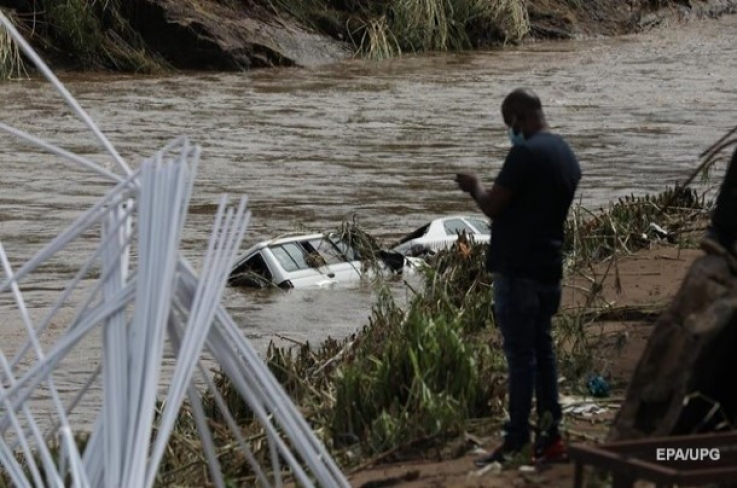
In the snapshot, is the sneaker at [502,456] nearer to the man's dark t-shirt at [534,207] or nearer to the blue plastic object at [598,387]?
the man's dark t-shirt at [534,207]

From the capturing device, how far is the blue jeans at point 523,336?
22.5 feet

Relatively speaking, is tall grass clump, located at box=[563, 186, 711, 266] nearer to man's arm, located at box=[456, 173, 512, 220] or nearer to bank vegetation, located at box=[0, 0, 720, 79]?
man's arm, located at box=[456, 173, 512, 220]

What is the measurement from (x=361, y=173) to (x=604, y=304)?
18.2 m

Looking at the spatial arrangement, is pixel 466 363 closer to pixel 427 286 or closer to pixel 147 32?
pixel 427 286

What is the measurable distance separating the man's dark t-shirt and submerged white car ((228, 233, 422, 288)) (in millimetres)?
12217

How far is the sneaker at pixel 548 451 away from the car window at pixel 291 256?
12.8m

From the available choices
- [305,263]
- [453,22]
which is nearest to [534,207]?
[305,263]

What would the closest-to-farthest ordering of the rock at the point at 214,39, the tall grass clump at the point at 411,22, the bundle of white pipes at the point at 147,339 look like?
1. the bundle of white pipes at the point at 147,339
2. the rock at the point at 214,39
3. the tall grass clump at the point at 411,22

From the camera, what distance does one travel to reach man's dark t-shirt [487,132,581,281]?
22.3 feet

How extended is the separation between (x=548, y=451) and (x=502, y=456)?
195mm

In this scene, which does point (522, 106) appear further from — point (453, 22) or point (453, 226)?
point (453, 22)

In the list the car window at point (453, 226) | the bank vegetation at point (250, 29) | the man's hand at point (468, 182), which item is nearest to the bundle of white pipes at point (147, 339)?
the man's hand at point (468, 182)

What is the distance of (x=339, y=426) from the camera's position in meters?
8.14

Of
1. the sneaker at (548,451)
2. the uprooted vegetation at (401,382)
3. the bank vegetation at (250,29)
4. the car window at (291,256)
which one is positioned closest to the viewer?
the sneaker at (548,451)
